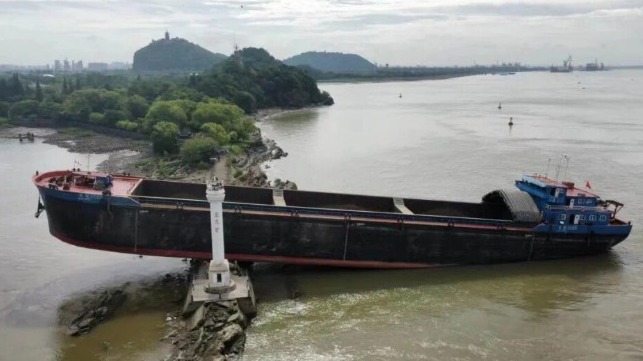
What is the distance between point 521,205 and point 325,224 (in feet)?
29.3

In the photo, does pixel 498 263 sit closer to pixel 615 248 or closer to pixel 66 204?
pixel 615 248

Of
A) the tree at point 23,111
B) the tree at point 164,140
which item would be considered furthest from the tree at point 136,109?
the tree at point 164,140

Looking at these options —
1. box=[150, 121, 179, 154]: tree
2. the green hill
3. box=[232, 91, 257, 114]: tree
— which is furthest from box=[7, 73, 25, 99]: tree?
box=[150, 121, 179, 154]: tree

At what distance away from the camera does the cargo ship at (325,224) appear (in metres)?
20.9

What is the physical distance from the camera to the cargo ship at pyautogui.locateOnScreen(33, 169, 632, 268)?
20891mm

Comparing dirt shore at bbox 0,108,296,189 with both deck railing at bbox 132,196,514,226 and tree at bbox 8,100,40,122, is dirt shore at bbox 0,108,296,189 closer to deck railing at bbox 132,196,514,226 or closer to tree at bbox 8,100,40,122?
tree at bbox 8,100,40,122

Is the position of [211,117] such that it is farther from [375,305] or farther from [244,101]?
[375,305]

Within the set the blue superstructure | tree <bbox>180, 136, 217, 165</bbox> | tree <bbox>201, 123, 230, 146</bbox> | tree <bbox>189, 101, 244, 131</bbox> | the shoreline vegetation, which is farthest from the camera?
tree <bbox>189, 101, 244, 131</bbox>

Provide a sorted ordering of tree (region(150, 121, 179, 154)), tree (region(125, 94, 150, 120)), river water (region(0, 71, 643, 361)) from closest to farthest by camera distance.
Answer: river water (region(0, 71, 643, 361)), tree (region(150, 121, 179, 154)), tree (region(125, 94, 150, 120))

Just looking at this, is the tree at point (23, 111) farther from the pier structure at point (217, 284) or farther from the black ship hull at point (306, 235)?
the pier structure at point (217, 284)

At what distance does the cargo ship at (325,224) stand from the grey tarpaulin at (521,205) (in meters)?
0.05

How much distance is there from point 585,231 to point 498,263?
4.28m

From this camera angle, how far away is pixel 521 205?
23.8m

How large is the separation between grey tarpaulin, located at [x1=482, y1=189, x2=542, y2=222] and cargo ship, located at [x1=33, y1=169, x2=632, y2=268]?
5cm
